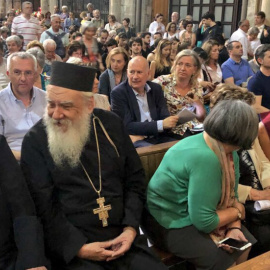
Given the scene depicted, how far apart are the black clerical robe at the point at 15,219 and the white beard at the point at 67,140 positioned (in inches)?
9.6

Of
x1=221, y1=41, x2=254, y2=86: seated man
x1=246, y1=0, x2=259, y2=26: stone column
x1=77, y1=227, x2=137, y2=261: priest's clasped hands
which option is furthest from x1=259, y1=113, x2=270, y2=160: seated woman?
x1=246, y1=0, x2=259, y2=26: stone column

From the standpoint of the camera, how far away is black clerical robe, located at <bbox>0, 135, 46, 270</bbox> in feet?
6.22

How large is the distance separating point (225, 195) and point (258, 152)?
0.79 metres

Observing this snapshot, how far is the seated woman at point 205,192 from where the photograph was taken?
6.98ft

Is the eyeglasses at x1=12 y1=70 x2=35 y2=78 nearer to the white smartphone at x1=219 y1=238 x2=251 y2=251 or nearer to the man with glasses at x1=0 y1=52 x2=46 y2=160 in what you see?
the man with glasses at x1=0 y1=52 x2=46 y2=160

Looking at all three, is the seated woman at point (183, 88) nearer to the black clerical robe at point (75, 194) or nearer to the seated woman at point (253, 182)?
the seated woman at point (253, 182)

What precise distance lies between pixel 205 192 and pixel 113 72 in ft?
10.6

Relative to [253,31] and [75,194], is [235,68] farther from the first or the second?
[75,194]

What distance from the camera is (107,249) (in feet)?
6.95

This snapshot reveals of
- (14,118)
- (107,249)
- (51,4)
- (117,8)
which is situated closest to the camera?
(107,249)

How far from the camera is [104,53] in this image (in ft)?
25.5

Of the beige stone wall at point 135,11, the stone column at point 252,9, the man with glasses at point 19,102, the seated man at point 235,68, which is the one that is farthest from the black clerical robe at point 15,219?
→ the beige stone wall at point 135,11

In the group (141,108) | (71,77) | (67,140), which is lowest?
(141,108)

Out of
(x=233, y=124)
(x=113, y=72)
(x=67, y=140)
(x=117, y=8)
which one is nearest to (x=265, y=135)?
(x=233, y=124)
